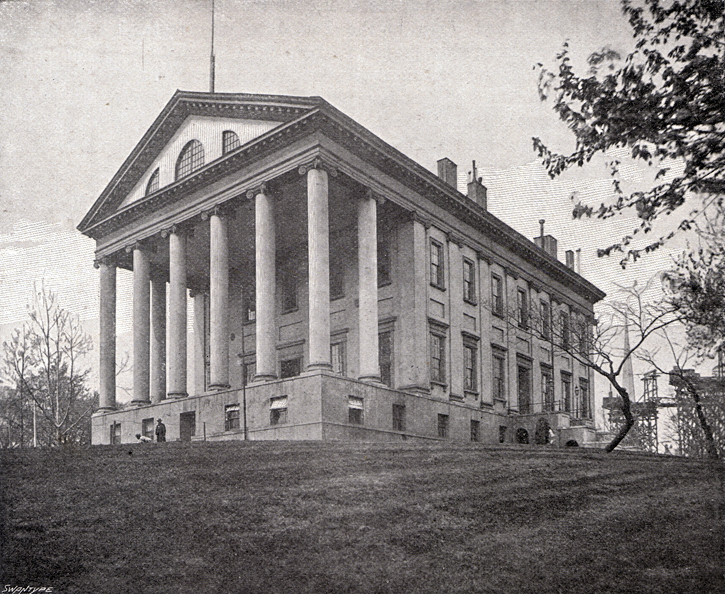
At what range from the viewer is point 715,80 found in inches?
424

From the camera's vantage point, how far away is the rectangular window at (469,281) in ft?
128

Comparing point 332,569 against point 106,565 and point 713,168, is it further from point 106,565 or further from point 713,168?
point 713,168

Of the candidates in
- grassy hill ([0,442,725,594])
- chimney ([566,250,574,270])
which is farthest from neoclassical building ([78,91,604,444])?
chimney ([566,250,574,270])

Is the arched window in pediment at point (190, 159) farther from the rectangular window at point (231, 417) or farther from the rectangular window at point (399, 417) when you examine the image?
the rectangular window at point (399, 417)

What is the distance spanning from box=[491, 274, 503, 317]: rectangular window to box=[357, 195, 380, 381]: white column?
12473 mm

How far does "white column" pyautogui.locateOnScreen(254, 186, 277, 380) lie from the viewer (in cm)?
2903

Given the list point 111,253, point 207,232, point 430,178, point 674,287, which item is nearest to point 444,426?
point 430,178

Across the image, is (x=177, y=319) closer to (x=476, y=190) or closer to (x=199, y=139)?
(x=199, y=139)

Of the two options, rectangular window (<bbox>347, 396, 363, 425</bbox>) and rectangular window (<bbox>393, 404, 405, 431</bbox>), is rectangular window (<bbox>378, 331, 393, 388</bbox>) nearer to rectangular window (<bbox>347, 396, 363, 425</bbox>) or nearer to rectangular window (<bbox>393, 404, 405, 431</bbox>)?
rectangular window (<bbox>393, 404, 405, 431</bbox>)

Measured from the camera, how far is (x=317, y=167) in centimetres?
2862

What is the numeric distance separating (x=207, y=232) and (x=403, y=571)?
27990 millimetres

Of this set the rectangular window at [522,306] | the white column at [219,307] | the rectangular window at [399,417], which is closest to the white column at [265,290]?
the white column at [219,307]

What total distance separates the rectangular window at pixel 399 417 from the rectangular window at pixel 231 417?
5.97 meters

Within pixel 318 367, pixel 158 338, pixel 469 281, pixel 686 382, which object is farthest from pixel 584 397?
pixel 318 367
